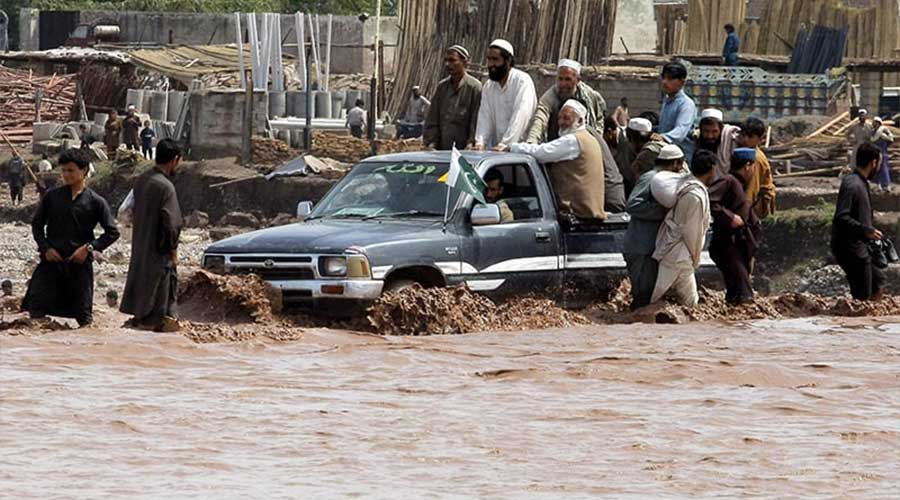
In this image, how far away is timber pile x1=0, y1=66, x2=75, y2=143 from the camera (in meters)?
47.4

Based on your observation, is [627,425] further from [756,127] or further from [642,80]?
[642,80]

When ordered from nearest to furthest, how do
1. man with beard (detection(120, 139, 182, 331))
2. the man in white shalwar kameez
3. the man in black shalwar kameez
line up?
1. the man in black shalwar kameez
2. man with beard (detection(120, 139, 182, 331))
3. the man in white shalwar kameez

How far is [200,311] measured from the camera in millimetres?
13828

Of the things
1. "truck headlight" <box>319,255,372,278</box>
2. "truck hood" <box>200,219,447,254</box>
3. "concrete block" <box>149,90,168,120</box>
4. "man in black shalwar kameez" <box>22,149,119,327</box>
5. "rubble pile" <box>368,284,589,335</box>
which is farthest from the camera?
"concrete block" <box>149,90,168,120</box>

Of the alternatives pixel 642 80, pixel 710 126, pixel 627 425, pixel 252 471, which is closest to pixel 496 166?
pixel 710 126

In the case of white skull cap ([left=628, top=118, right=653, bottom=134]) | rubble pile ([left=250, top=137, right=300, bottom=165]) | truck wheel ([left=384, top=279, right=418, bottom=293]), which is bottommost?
rubble pile ([left=250, top=137, right=300, bottom=165])

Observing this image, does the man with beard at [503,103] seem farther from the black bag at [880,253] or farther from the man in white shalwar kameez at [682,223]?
the black bag at [880,253]

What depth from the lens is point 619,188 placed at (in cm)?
1541

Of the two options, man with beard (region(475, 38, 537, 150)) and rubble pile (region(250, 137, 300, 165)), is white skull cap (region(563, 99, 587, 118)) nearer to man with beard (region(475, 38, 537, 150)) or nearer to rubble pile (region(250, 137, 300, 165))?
man with beard (region(475, 38, 537, 150))

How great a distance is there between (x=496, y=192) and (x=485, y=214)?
0.75 m

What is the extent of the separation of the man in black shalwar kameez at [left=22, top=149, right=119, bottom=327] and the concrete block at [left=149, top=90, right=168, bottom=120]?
31340 mm

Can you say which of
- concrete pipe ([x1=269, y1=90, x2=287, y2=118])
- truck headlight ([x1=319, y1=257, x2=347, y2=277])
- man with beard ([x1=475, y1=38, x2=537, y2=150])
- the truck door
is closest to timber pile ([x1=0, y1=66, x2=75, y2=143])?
concrete pipe ([x1=269, y1=90, x2=287, y2=118])

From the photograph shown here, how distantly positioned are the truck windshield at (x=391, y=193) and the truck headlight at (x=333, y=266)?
96cm

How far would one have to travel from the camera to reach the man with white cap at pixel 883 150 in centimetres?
2820
